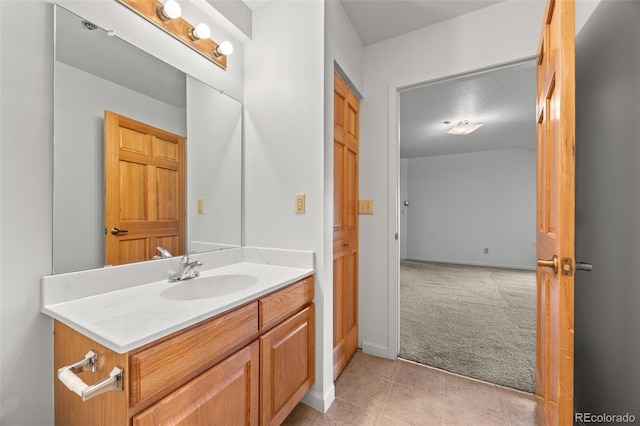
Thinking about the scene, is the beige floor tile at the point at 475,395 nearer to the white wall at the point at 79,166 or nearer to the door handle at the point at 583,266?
the door handle at the point at 583,266

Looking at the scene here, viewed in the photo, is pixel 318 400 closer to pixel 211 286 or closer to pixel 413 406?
pixel 413 406

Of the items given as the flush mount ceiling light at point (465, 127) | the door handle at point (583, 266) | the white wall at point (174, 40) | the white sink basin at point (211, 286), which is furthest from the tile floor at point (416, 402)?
the flush mount ceiling light at point (465, 127)

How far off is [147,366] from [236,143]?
4.40ft

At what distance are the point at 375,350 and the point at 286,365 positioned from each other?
1.08 metres

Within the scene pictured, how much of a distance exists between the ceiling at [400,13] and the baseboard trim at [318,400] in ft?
8.04

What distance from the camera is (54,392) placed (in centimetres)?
95

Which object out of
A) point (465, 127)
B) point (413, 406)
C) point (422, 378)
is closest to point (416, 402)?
point (413, 406)

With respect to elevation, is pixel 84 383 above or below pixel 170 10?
below

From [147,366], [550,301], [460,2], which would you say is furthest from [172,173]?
[460,2]

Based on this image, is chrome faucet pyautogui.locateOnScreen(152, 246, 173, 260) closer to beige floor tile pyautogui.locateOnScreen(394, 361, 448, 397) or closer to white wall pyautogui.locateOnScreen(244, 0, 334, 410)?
white wall pyautogui.locateOnScreen(244, 0, 334, 410)

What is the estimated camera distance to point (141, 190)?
1.26m

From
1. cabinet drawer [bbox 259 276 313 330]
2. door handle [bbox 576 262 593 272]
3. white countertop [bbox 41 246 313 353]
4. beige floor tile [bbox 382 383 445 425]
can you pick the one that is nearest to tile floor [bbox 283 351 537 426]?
beige floor tile [bbox 382 383 445 425]

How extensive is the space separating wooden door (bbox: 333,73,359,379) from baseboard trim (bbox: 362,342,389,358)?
3.2 inches

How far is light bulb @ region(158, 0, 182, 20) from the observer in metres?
1.24
